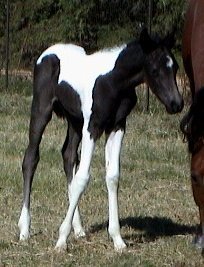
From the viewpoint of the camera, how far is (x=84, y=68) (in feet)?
22.8

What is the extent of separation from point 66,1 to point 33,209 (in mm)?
16513

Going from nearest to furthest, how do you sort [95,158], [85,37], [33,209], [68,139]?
[68,139]
[33,209]
[95,158]
[85,37]

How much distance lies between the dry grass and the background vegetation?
6.23 meters

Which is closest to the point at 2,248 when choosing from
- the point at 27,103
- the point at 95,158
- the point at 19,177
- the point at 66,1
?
the point at 19,177

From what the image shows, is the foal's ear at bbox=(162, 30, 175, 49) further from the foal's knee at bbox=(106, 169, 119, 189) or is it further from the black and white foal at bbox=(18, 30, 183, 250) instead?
the foal's knee at bbox=(106, 169, 119, 189)

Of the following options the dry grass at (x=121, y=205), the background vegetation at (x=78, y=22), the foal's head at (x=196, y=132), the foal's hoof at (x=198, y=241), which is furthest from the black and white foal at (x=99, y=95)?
the background vegetation at (x=78, y=22)

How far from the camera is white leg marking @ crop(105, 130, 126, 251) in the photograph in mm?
6738

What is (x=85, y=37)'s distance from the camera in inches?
883

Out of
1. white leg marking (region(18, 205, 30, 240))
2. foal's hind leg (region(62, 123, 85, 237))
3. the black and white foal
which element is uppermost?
the black and white foal

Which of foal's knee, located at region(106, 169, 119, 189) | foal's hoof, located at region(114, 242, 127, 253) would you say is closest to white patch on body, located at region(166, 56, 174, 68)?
foal's knee, located at region(106, 169, 119, 189)

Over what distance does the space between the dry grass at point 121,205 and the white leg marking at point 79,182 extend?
12 centimetres

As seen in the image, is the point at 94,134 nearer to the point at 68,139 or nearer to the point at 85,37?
the point at 68,139

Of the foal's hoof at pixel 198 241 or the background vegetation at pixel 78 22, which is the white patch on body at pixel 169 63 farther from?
the background vegetation at pixel 78 22

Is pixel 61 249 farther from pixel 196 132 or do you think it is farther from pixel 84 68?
pixel 196 132
